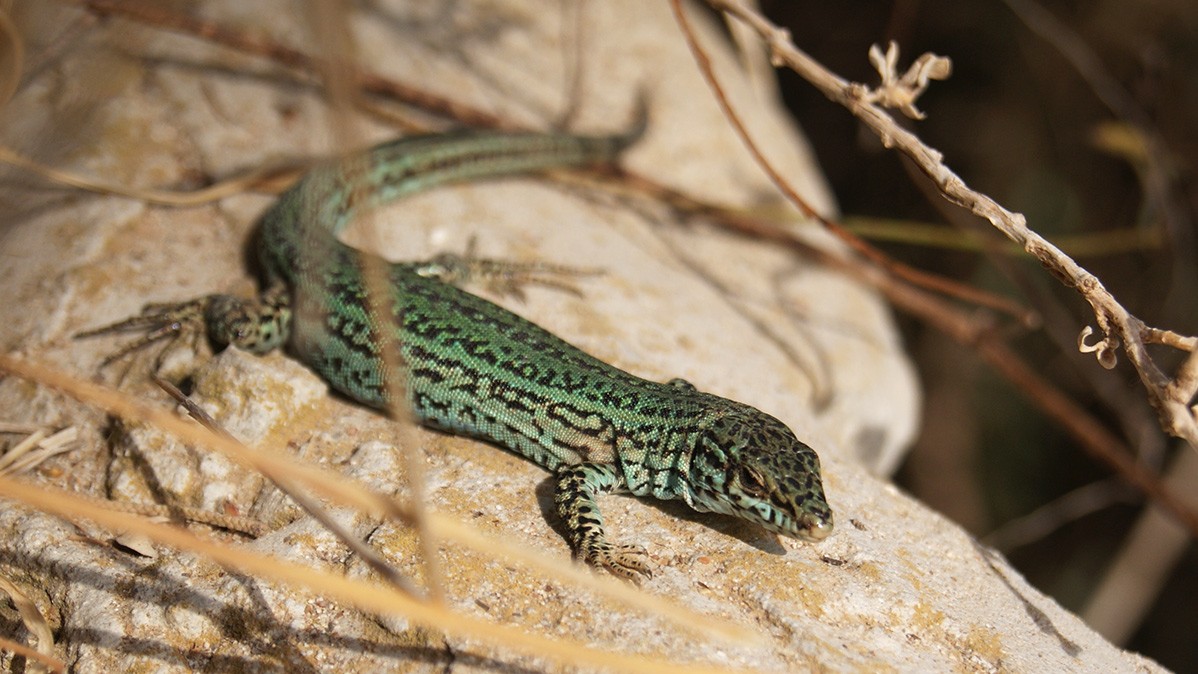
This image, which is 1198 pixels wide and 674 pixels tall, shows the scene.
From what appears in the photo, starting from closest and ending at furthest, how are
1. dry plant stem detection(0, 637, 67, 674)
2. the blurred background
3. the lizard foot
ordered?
dry plant stem detection(0, 637, 67, 674) < the lizard foot < the blurred background

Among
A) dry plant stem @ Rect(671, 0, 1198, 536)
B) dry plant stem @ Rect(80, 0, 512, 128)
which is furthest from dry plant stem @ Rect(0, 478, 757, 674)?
dry plant stem @ Rect(671, 0, 1198, 536)

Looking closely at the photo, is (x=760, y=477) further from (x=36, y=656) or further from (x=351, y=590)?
(x=36, y=656)

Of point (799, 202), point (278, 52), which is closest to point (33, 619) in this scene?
point (799, 202)

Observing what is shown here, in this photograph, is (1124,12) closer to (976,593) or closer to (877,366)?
Answer: (877,366)

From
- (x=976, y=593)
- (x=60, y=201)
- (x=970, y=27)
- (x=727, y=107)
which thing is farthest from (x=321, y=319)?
(x=970, y=27)

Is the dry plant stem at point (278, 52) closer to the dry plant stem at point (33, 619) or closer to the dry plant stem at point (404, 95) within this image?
the dry plant stem at point (404, 95)

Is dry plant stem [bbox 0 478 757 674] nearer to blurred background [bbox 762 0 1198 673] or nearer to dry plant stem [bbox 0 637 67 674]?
dry plant stem [bbox 0 637 67 674]
